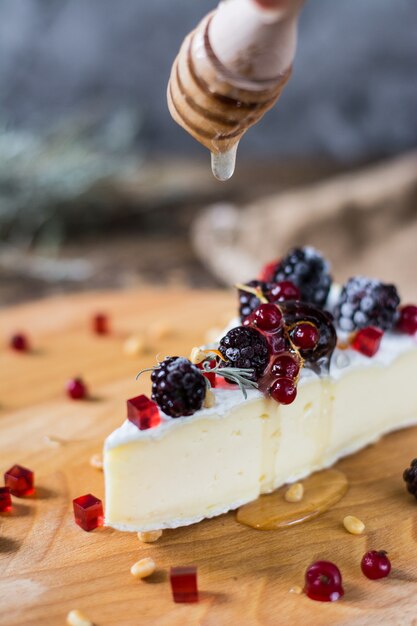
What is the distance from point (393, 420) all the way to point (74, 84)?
3.96 metres

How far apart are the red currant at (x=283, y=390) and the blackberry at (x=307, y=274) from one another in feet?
1.77

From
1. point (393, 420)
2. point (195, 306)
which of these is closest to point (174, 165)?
point (195, 306)

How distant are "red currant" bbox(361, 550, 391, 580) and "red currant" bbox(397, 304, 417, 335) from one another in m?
0.90

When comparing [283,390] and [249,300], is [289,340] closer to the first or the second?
[283,390]

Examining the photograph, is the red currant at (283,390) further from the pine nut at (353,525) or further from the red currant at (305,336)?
the pine nut at (353,525)

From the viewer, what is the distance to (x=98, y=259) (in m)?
4.64

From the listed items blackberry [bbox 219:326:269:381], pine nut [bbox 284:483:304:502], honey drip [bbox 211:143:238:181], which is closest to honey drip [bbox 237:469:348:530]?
pine nut [bbox 284:483:304:502]

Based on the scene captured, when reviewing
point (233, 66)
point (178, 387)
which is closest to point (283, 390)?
point (178, 387)

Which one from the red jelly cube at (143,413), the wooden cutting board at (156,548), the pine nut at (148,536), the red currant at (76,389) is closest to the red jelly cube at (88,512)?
the wooden cutting board at (156,548)

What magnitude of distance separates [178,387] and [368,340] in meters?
0.80

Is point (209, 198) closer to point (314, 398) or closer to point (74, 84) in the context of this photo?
point (74, 84)

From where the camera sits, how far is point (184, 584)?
215 cm

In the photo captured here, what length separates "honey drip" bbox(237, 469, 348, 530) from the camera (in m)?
2.49

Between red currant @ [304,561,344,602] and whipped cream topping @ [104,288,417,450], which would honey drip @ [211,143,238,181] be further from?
red currant @ [304,561,344,602]
